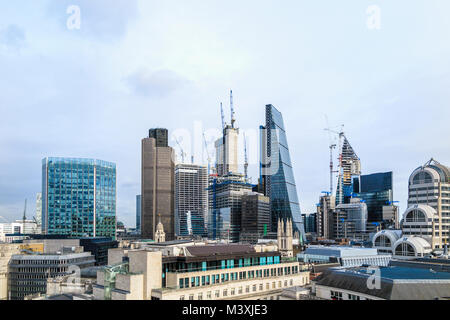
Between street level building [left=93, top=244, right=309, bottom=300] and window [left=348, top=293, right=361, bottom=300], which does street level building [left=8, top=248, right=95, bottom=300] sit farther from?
window [left=348, top=293, right=361, bottom=300]

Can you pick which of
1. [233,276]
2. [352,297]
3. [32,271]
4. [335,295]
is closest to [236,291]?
[233,276]

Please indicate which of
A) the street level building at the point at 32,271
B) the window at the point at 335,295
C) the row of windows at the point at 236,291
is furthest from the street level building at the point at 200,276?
the street level building at the point at 32,271

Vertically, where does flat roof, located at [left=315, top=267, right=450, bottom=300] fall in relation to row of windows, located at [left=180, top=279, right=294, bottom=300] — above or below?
above

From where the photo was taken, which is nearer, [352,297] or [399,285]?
[399,285]

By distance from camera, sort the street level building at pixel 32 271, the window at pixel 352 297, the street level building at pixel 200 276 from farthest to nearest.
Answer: the street level building at pixel 32 271 < the street level building at pixel 200 276 < the window at pixel 352 297

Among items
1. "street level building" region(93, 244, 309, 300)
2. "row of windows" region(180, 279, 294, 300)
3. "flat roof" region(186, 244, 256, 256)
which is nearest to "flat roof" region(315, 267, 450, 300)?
"row of windows" region(180, 279, 294, 300)

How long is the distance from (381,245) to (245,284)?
74770mm

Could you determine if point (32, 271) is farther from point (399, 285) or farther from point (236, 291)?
point (399, 285)

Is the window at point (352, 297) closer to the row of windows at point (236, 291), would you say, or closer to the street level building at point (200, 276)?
the street level building at point (200, 276)

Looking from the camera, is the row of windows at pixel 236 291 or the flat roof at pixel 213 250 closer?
the row of windows at pixel 236 291

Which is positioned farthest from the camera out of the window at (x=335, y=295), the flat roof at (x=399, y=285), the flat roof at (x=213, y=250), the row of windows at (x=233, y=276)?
the flat roof at (x=213, y=250)
